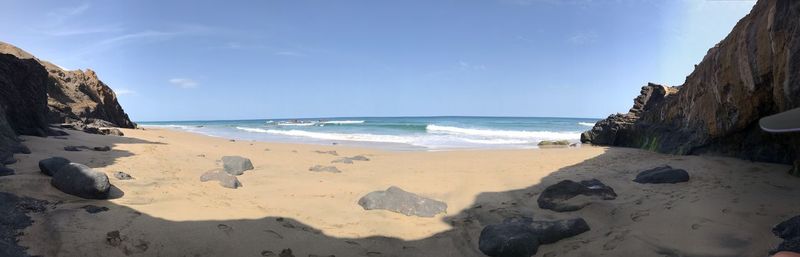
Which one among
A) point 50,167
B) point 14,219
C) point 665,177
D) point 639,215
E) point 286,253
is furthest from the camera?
point 665,177

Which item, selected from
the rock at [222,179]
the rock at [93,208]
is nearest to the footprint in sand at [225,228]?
the rock at [93,208]

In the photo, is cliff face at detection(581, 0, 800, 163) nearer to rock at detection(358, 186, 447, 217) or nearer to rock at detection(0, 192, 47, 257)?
rock at detection(358, 186, 447, 217)

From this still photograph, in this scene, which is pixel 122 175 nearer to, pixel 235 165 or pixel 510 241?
pixel 235 165

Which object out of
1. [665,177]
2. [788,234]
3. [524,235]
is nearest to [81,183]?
[524,235]

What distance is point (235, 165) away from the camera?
7988 mm

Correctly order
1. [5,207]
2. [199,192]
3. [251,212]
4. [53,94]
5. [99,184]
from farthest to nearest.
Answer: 1. [53,94]
2. [199,192]
3. [251,212]
4. [99,184]
5. [5,207]

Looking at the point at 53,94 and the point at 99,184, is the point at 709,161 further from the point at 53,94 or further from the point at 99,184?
the point at 53,94

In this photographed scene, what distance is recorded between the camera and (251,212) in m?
4.98

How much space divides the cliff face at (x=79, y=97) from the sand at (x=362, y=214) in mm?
10128

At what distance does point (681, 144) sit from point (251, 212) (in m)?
8.48

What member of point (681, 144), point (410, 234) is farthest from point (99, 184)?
point (681, 144)

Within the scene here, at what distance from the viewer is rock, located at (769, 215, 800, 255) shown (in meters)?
2.99

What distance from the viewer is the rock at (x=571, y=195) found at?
5211 millimetres

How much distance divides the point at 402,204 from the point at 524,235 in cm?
187
